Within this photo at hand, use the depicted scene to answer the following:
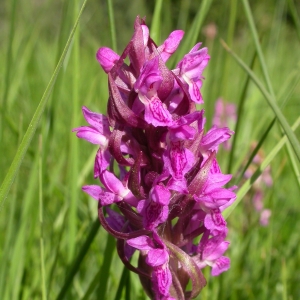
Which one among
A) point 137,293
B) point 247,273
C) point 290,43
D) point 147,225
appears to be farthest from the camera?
point 290,43

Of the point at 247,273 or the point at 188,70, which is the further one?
the point at 247,273

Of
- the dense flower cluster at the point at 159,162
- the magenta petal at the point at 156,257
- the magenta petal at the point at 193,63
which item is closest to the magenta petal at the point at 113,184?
the dense flower cluster at the point at 159,162

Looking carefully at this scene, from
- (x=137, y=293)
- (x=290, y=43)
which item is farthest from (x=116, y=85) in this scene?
(x=290, y=43)

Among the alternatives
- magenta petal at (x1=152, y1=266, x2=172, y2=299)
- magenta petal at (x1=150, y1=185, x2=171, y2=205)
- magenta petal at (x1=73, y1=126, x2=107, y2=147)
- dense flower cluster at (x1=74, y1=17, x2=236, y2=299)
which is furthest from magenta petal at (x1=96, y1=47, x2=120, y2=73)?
magenta petal at (x1=152, y1=266, x2=172, y2=299)

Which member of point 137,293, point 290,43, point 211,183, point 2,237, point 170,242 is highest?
point 290,43

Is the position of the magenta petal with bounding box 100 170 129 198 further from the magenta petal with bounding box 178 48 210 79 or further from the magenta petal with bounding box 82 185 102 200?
the magenta petal with bounding box 178 48 210 79

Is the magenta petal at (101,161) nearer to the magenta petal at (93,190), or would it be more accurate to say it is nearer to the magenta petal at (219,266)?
the magenta petal at (93,190)

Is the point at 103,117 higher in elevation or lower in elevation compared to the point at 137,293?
higher

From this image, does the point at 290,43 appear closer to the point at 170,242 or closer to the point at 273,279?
the point at 273,279
